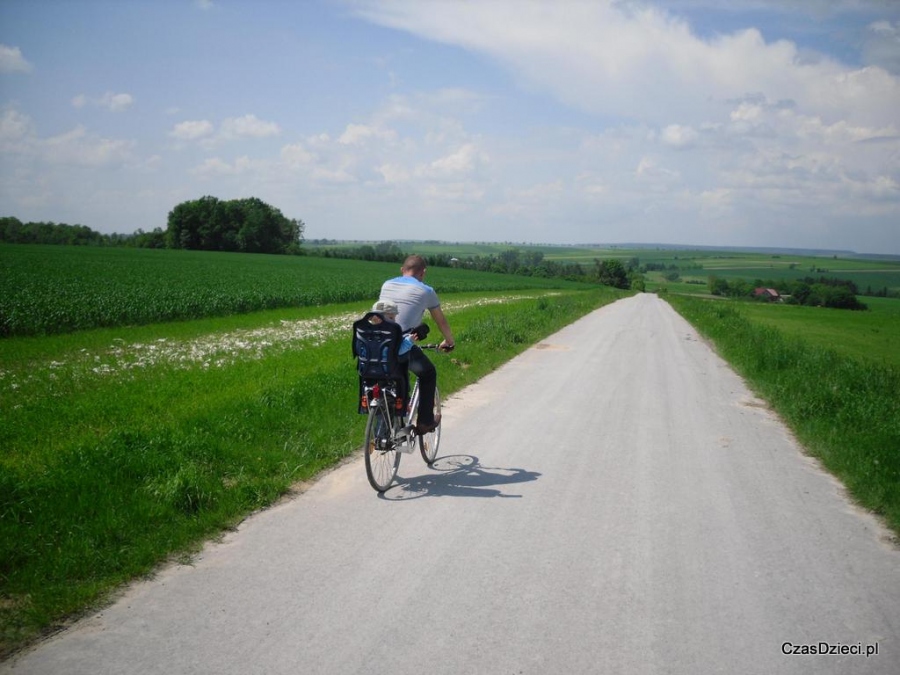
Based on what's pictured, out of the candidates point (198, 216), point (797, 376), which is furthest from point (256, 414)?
point (198, 216)

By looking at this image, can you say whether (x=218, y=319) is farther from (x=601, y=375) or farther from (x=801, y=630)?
(x=801, y=630)

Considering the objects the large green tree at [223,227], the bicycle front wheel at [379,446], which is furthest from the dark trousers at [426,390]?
the large green tree at [223,227]

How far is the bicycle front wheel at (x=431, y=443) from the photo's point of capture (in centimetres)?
650

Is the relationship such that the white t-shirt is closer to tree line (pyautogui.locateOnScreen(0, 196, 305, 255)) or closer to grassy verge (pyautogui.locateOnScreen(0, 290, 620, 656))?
grassy verge (pyautogui.locateOnScreen(0, 290, 620, 656))

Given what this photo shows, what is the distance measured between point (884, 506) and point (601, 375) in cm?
707

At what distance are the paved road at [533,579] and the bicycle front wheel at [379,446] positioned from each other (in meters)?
0.19

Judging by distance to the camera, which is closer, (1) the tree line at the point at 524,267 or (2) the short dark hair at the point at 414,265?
(2) the short dark hair at the point at 414,265

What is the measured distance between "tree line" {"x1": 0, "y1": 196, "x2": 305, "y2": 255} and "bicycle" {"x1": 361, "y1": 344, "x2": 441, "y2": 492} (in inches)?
3796

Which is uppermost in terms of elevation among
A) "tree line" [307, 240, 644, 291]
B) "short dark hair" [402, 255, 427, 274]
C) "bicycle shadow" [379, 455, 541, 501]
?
"tree line" [307, 240, 644, 291]

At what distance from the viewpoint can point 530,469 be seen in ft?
21.0

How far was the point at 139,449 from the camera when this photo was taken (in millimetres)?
6078

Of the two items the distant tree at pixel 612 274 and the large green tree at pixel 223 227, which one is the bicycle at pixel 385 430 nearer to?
the large green tree at pixel 223 227
